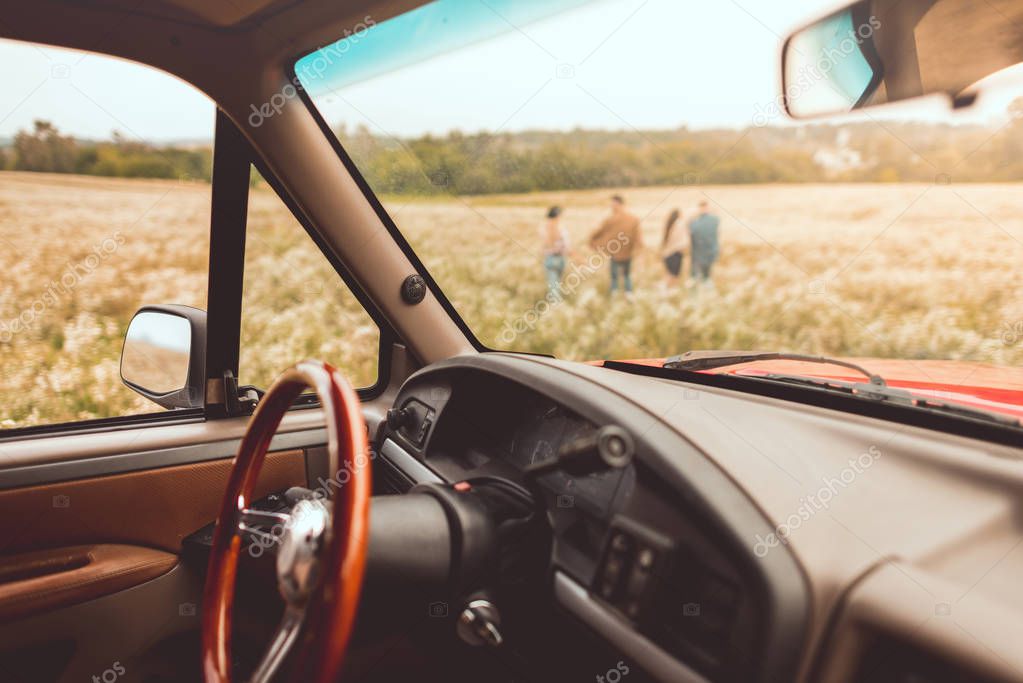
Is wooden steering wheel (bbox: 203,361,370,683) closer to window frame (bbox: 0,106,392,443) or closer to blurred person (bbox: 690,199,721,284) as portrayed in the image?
window frame (bbox: 0,106,392,443)

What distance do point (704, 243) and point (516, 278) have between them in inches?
33.6

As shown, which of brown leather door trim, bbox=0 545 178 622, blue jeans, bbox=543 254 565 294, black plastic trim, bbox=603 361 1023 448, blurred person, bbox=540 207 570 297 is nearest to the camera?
black plastic trim, bbox=603 361 1023 448

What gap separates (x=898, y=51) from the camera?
1481 mm

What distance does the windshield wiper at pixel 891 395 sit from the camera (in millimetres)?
1329

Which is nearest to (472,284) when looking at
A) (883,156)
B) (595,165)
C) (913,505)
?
(595,165)

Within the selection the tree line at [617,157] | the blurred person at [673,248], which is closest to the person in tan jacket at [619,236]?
the blurred person at [673,248]

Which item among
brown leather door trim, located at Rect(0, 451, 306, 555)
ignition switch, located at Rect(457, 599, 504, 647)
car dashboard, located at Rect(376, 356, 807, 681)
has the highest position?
car dashboard, located at Rect(376, 356, 807, 681)

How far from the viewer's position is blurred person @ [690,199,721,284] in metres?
2.90

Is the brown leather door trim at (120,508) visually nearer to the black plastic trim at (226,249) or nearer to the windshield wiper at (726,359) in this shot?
the black plastic trim at (226,249)

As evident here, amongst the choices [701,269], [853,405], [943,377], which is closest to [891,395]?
[853,405]

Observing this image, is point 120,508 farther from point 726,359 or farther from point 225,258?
point 726,359

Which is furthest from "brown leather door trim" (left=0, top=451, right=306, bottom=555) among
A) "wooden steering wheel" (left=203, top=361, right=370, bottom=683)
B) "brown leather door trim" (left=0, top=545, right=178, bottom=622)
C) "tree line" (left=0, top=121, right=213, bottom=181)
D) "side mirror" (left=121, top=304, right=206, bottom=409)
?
"tree line" (left=0, top=121, right=213, bottom=181)

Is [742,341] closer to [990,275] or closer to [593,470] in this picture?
[990,275]

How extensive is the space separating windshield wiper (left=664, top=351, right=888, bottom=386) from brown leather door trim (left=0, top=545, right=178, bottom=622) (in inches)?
68.4
